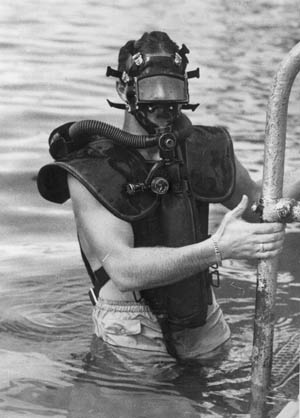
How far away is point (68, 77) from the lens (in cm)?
1327

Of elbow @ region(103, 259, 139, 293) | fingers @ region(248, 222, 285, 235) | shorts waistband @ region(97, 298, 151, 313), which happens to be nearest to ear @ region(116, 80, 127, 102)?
elbow @ region(103, 259, 139, 293)

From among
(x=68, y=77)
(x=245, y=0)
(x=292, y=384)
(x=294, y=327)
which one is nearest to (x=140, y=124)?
(x=292, y=384)

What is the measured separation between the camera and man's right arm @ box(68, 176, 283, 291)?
4.21 meters

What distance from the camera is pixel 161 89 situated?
478 cm

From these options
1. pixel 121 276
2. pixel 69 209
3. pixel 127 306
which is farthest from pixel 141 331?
pixel 69 209

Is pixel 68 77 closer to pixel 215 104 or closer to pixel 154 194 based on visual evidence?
pixel 215 104

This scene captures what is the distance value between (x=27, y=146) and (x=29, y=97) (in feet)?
6.83

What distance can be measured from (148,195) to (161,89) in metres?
0.44

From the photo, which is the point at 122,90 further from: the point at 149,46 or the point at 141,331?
the point at 141,331

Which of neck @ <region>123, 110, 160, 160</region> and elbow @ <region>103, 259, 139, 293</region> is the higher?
neck @ <region>123, 110, 160, 160</region>

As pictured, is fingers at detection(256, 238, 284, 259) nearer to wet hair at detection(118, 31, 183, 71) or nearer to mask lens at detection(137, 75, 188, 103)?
mask lens at detection(137, 75, 188, 103)

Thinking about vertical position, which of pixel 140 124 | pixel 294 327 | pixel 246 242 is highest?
pixel 140 124

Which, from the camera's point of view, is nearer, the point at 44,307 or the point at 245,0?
the point at 44,307

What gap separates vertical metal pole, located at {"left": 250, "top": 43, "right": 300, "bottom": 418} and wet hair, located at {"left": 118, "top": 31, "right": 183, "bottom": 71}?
1057mm
